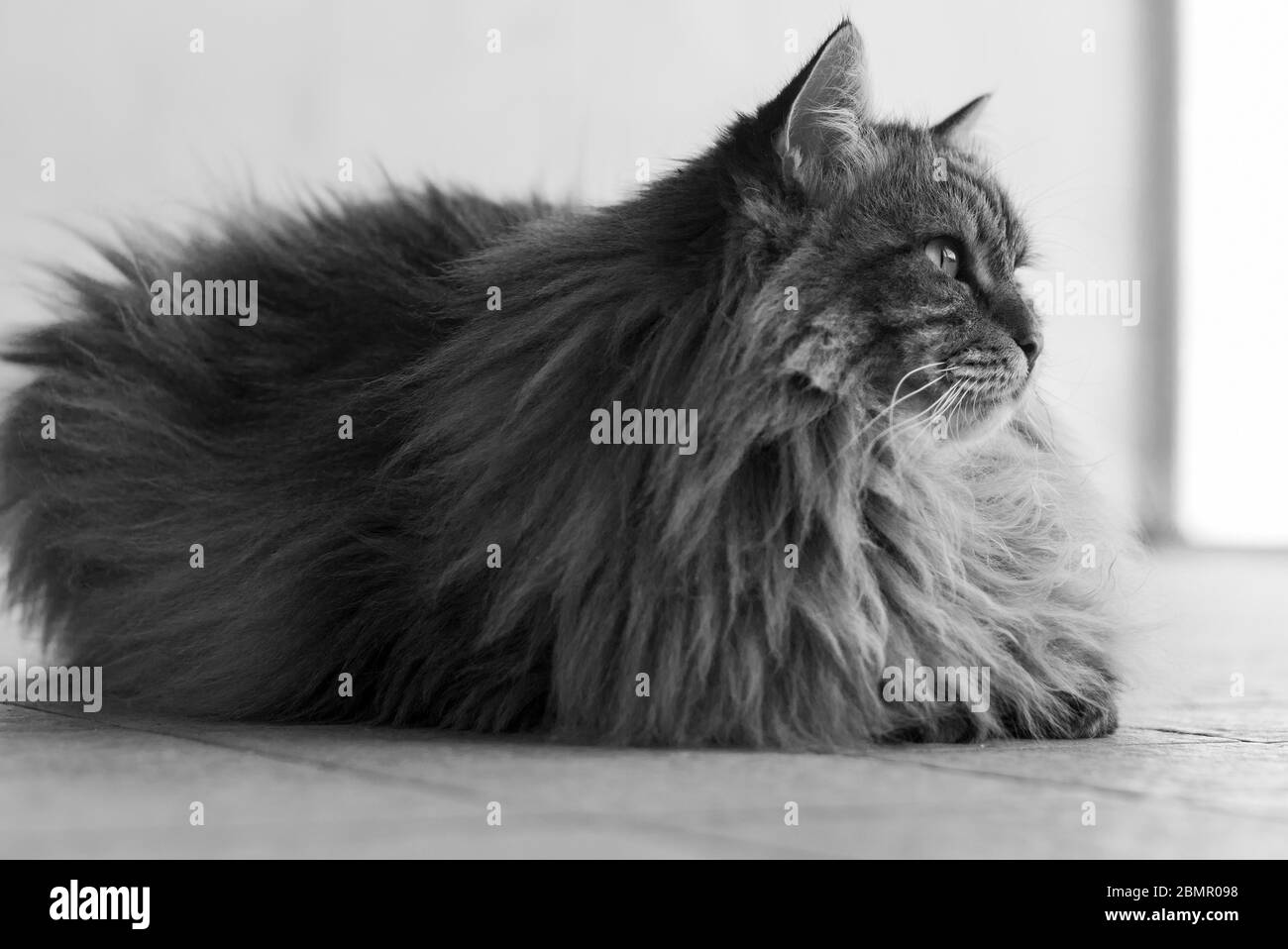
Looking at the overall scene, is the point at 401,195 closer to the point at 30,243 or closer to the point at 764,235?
the point at 764,235

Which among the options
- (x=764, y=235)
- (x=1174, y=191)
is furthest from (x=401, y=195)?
(x=1174, y=191)

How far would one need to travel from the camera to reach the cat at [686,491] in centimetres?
190

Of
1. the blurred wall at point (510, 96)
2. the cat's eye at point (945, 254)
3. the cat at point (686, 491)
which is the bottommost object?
the cat at point (686, 491)

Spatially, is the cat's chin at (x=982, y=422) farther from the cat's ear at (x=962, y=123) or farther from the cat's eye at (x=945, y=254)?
the cat's ear at (x=962, y=123)

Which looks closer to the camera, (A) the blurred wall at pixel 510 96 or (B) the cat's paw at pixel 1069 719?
(B) the cat's paw at pixel 1069 719

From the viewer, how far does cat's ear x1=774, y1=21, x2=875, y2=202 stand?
197 centimetres

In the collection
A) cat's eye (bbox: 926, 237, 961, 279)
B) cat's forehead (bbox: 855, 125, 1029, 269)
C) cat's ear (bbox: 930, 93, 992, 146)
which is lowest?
cat's eye (bbox: 926, 237, 961, 279)

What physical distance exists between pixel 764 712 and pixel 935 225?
70 centimetres

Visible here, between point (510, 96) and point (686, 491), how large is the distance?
3.89 meters

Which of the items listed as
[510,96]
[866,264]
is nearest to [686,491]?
[866,264]

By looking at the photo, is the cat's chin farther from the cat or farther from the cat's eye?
the cat's eye

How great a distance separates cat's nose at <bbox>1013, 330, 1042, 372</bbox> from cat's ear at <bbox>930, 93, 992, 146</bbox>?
1.33 ft

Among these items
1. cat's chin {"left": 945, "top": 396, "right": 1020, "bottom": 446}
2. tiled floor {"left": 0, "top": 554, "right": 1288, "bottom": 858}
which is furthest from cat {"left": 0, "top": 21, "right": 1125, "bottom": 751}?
tiled floor {"left": 0, "top": 554, "right": 1288, "bottom": 858}

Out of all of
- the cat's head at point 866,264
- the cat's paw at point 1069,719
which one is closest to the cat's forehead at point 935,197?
the cat's head at point 866,264
